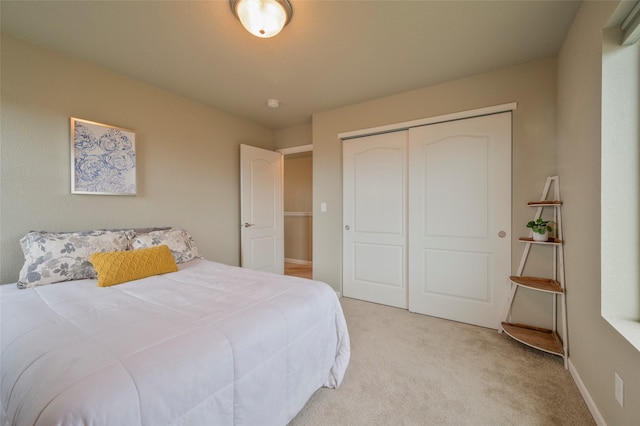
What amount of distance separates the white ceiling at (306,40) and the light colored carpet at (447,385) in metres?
2.41

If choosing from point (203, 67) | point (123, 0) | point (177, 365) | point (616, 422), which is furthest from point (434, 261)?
point (123, 0)

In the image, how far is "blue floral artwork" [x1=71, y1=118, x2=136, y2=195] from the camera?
209cm

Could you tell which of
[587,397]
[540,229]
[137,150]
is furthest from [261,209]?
[587,397]

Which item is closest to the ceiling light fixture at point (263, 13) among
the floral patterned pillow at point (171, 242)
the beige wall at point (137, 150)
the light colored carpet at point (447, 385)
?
the beige wall at point (137, 150)

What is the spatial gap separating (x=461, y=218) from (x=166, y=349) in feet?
8.44

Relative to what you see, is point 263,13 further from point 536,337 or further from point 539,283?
point 536,337

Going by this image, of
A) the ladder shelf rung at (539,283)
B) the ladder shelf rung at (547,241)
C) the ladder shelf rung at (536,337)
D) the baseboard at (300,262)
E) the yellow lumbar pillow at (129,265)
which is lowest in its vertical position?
the baseboard at (300,262)

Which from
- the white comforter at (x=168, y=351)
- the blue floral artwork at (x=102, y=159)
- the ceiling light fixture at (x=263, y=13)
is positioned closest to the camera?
the white comforter at (x=168, y=351)

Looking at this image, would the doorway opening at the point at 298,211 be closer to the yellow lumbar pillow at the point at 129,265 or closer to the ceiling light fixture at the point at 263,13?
the yellow lumbar pillow at the point at 129,265

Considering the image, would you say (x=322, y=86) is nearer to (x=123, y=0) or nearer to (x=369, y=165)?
(x=369, y=165)

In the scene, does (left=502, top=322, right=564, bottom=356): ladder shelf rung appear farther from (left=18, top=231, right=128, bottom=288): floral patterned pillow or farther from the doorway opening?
the doorway opening

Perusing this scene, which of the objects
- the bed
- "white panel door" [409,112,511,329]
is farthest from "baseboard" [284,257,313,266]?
the bed

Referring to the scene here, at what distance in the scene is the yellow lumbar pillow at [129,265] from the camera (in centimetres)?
167

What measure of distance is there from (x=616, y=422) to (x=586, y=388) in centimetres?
39
